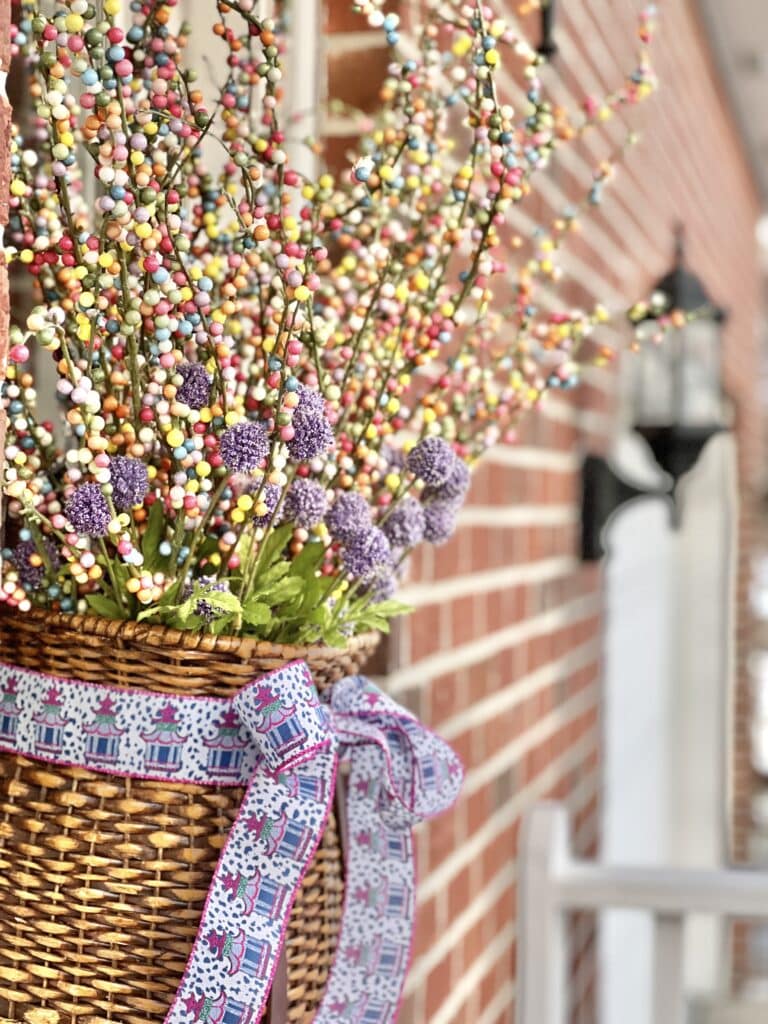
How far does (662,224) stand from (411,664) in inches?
67.7

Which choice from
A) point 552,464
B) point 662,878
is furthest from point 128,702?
point 552,464

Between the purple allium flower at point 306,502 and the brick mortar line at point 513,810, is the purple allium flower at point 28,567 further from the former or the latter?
the brick mortar line at point 513,810

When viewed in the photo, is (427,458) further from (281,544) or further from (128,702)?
(128,702)

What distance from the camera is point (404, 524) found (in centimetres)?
75

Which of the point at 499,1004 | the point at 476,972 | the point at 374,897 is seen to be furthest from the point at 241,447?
the point at 499,1004

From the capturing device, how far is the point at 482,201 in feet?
2.74

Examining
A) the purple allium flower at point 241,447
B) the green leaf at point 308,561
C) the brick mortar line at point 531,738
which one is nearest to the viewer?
the purple allium flower at point 241,447

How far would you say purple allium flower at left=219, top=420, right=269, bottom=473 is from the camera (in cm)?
62

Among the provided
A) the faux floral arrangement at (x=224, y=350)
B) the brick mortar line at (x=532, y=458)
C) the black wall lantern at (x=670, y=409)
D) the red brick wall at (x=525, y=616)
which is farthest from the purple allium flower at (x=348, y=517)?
the black wall lantern at (x=670, y=409)

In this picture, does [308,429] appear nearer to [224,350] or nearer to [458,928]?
[224,350]

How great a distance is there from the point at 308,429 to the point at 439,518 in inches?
7.0

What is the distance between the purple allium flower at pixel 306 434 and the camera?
640mm

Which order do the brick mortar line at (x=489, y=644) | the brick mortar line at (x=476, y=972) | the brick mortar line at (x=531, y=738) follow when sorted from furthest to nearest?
1. the brick mortar line at (x=531, y=738)
2. the brick mortar line at (x=476, y=972)
3. the brick mortar line at (x=489, y=644)

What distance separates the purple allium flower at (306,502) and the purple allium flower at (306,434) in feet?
0.14
